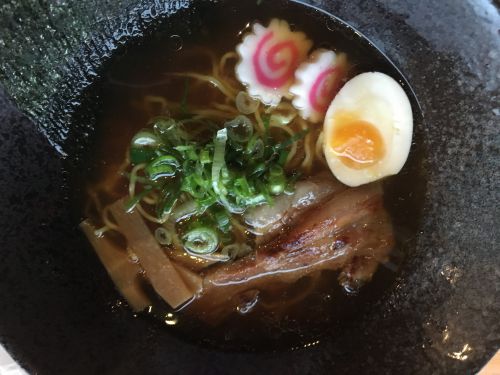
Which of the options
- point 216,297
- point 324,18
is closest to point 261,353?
point 216,297

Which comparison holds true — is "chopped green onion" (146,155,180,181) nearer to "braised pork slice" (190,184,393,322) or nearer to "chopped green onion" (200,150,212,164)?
"chopped green onion" (200,150,212,164)

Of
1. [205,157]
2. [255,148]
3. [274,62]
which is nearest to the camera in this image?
[205,157]

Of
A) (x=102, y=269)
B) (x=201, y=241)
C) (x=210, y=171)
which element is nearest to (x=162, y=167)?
(x=210, y=171)

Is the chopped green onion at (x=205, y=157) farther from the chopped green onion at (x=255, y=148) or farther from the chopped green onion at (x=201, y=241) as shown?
the chopped green onion at (x=201, y=241)

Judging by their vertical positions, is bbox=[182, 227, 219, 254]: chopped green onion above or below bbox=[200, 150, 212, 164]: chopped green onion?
below

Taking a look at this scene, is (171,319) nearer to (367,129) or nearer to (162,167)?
(162,167)

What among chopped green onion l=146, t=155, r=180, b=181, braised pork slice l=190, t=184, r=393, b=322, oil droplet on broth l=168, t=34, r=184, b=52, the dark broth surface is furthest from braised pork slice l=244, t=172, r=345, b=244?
oil droplet on broth l=168, t=34, r=184, b=52
